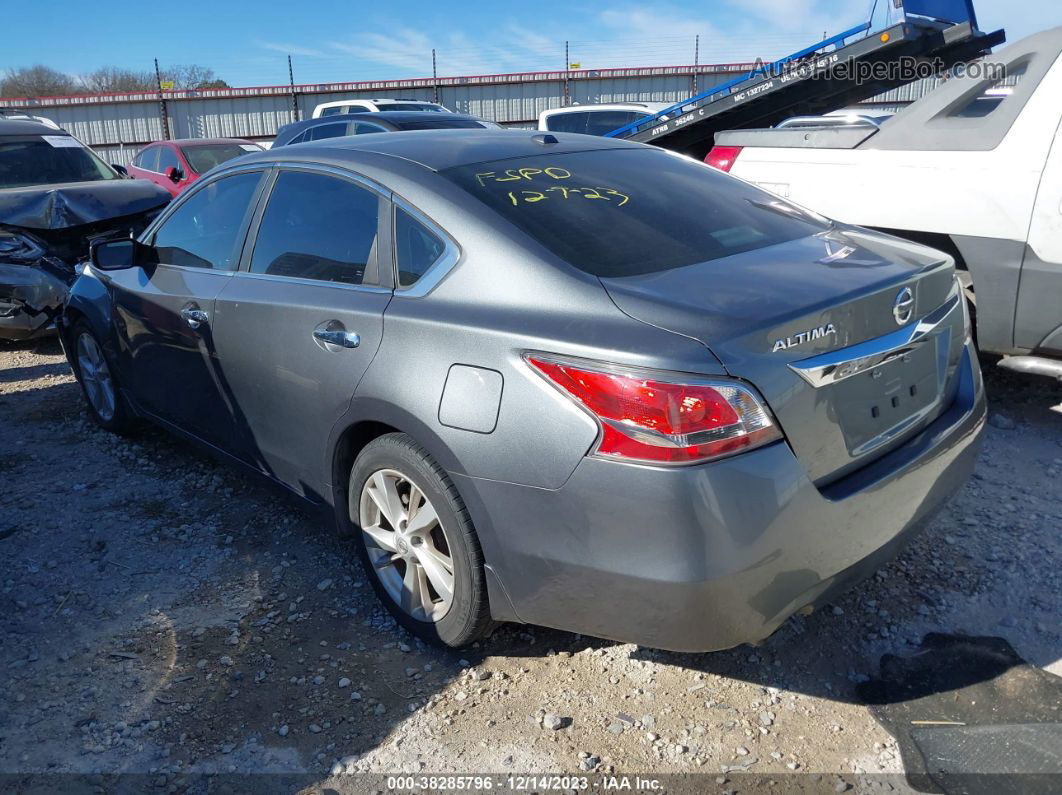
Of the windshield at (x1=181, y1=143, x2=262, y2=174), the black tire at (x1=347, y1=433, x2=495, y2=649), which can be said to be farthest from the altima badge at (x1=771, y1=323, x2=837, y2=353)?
the windshield at (x1=181, y1=143, x2=262, y2=174)

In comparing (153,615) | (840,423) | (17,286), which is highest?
(840,423)

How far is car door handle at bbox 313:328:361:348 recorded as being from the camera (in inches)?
114

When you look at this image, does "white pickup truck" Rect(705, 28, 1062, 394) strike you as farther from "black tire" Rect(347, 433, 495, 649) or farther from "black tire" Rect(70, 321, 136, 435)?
"black tire" Rect(70, 321, 136, 435)

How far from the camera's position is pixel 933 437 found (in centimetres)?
268

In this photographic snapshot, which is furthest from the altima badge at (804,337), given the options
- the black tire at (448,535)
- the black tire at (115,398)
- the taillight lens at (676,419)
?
the black tire at (115,398)

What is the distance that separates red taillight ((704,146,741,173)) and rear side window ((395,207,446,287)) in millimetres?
2980

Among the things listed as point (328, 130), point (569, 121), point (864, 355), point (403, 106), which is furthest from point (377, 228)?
point (569, 121)

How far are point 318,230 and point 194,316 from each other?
0.82 meters

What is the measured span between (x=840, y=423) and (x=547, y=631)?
51.3 inches

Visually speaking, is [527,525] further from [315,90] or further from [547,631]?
[315,90]

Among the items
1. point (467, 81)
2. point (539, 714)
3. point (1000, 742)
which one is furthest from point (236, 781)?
point (467, 81)

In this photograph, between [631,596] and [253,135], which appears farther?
[253,135]

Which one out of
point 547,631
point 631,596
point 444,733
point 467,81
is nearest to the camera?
point 631,596

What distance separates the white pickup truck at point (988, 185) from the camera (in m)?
4.12
